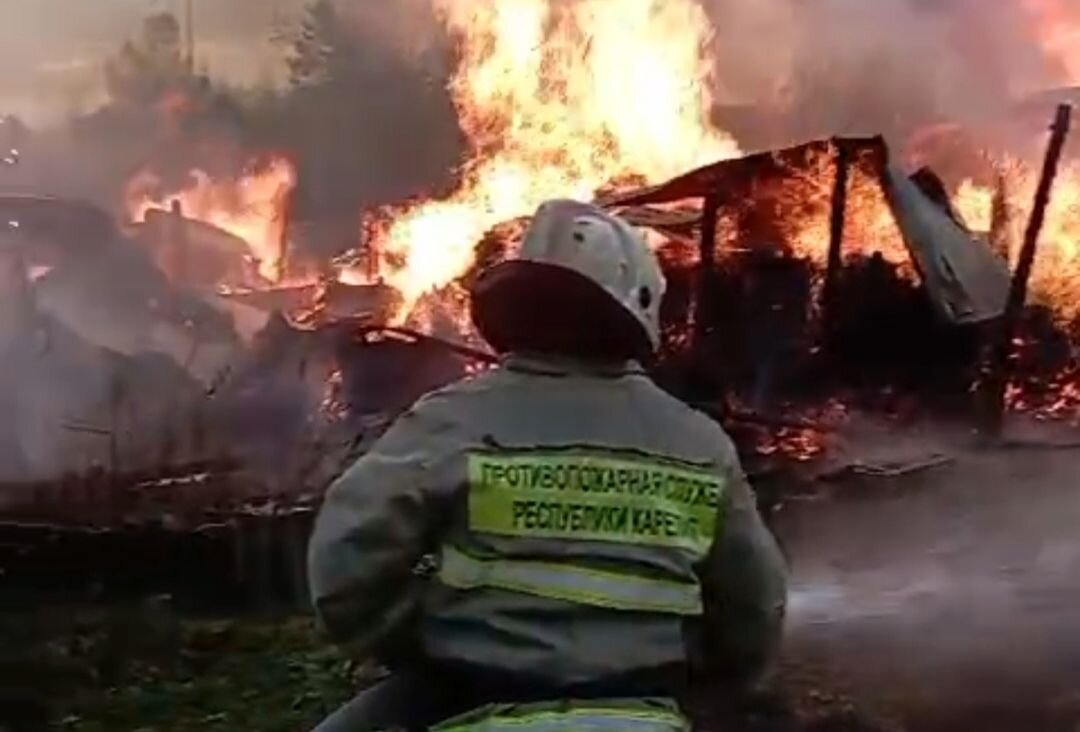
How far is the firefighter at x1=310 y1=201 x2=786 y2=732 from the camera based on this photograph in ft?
8.24

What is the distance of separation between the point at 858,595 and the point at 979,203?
12.6ft

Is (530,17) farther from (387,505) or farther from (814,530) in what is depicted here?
(387,505)

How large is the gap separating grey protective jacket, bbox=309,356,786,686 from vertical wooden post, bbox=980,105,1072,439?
7.48 meters

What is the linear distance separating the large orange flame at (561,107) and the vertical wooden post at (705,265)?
1.76 meters

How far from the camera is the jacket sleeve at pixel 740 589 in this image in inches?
106

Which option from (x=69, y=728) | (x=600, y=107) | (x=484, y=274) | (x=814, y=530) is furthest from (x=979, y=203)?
(x=484, y=274)

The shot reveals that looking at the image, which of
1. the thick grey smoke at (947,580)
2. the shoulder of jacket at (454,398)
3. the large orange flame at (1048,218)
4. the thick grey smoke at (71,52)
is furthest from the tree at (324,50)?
the shoulder of jacket at (454,398)

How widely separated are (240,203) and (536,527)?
9696mm

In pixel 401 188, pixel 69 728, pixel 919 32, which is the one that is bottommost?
pixel 69 728

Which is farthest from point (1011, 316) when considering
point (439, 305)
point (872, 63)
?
point (439, 305)

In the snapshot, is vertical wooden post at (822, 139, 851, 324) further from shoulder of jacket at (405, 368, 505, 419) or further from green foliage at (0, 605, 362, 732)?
shoulder of jacket at (405, 368, 505, 419)

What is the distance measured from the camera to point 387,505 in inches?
98.6

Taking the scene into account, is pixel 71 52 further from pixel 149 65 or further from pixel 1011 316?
pixel 1011 316

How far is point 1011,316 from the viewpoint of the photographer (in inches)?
393
